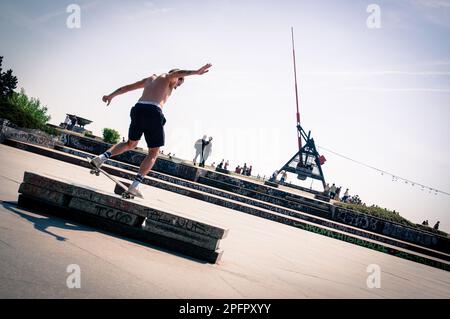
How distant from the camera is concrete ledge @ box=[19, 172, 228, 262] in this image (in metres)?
2.86

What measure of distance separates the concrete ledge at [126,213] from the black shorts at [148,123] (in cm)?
90

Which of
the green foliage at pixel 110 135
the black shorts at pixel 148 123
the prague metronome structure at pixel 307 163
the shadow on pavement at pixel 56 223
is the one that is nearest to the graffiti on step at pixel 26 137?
the green foliage at pixel 110 135

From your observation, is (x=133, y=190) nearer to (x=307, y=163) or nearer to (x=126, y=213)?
(x=126, y=213)

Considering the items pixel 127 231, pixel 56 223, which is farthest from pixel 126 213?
pixel 56 223

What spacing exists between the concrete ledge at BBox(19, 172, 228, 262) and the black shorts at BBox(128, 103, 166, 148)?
90cm

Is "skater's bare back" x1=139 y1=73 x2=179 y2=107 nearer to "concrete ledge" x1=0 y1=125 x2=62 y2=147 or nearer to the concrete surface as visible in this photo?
the concrete surface

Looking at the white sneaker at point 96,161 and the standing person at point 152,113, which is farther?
the white sneaker at point 96,161

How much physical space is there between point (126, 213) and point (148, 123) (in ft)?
3.58

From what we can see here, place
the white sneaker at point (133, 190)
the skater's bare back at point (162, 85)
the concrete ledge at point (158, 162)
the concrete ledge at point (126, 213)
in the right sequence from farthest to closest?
the concrete ledge at point (158, 162), the skater's bare back at point (162, 85), the white sneaker at point (133, 190), the concrete ledge at point (126, 213)

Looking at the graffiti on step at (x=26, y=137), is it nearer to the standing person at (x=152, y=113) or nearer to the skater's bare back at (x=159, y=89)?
the standing person at (x=152, y=113)

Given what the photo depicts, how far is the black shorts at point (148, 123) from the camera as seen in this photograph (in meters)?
3.51
